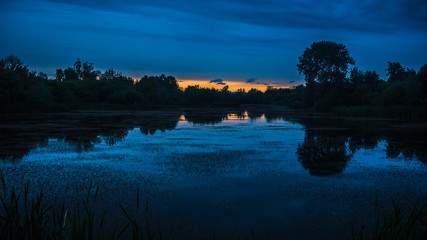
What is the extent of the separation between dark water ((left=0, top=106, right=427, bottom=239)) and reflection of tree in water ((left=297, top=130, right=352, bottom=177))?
0.04m

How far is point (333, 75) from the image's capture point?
188 ft

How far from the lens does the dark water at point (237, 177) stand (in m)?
5.73

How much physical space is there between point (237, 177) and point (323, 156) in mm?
4836

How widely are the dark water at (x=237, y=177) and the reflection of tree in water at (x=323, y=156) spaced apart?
4 cm

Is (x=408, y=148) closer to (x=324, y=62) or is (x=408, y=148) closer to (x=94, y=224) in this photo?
(x=94, y=224)

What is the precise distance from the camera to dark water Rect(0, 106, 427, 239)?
5.73 m

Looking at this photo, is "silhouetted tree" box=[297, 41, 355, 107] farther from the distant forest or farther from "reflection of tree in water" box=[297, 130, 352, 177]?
"reflection of tree in water" box=[297, 130, 352, 177]

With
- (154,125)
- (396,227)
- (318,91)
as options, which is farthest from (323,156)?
(318,91)

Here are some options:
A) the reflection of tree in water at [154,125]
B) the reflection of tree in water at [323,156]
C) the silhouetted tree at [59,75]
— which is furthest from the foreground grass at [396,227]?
the silhouetted tree at [59,75]

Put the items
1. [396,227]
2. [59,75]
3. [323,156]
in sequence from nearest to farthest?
[396,227], [323,156], [59,75]

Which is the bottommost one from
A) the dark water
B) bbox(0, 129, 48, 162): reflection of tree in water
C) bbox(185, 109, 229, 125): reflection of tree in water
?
the dark water

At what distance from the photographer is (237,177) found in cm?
877

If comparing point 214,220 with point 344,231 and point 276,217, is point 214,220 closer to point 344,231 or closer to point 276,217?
point 276,217

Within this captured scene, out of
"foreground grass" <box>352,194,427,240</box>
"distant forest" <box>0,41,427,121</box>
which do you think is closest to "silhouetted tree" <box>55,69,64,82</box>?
"distant forest" <box>0,41,427,121</box>
